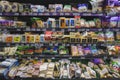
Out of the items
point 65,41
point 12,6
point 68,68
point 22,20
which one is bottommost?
point 68,68

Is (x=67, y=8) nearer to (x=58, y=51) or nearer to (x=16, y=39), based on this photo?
(x=58, y=51)

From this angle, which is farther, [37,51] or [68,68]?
[37,51]

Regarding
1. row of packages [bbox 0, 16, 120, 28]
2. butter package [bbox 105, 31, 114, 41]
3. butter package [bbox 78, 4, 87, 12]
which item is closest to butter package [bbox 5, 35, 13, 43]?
row of packages [bbox 0, 16, 120, 28]

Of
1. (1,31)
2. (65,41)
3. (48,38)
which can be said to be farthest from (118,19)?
(1,31)

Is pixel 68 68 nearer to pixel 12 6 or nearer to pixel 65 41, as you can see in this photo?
pixel 65 41

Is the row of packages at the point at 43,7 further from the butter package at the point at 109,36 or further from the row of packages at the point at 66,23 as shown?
the butter package at the point at 109,36

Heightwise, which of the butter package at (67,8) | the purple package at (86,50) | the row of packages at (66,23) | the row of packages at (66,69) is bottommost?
the row of packages at (66,69)

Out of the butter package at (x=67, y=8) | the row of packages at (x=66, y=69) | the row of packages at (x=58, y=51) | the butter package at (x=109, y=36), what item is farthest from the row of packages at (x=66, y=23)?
the row of packages at (x=66, y=69)

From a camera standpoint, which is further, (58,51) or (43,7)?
(58,51)

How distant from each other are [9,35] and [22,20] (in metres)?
0.60

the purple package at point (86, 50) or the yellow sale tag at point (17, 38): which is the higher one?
the yellow sale tag at point (17, 38)

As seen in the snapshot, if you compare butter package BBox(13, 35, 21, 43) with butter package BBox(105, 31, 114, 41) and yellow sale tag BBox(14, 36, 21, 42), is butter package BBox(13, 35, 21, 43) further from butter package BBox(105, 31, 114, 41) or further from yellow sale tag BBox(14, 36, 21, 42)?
butter package BBox(105, 31, 114, 41)

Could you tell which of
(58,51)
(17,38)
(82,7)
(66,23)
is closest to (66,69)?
(58,51)

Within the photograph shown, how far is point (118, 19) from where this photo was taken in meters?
4.77
